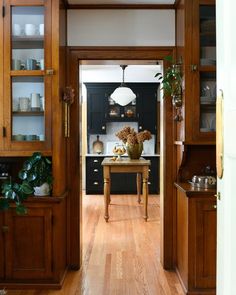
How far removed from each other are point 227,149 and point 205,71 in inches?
70.9

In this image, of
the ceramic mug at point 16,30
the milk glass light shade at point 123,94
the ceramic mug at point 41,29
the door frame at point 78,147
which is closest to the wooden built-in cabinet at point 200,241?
the door frame at point 78,147

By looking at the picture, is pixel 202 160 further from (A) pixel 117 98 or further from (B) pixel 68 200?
(A) pixel 117 98

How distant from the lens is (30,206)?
2.97 meters

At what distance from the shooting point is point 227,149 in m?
1.38

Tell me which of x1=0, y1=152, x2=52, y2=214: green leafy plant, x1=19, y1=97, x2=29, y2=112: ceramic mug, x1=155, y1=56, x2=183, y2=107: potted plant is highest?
x1=155, y1=56, x2=183, y2=107: potted plant

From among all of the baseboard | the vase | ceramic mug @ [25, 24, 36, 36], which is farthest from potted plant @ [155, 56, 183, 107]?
the vase

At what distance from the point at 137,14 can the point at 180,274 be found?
2.41 meters

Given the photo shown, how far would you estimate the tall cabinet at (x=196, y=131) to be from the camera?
2850mm

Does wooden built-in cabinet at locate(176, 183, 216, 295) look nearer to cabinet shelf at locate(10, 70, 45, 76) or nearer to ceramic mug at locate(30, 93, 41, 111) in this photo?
ceramic mug at locate(30, 93, 41, 111)

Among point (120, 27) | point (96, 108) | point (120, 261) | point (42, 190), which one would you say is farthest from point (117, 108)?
point (42, 190)

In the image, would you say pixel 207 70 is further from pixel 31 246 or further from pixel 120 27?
pixel 31 246

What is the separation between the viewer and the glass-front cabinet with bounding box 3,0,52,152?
2.98 m

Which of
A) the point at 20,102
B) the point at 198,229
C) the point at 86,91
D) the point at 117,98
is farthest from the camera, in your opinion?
the point at 86,91

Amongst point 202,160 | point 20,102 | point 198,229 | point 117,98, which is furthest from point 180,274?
point 117,98
